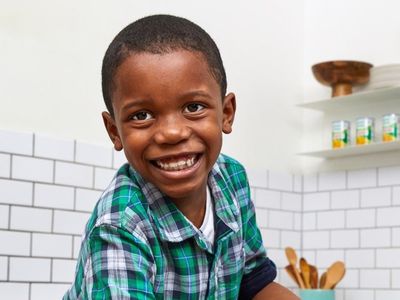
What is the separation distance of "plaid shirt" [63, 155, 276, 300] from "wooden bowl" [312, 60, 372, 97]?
1.15 meters

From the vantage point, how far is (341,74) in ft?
8.04

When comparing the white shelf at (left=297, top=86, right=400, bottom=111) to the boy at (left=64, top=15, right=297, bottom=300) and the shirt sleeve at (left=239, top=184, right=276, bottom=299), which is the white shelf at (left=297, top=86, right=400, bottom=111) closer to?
the shirt sleeve at (left=239, top=184, right=276, bottom=299)

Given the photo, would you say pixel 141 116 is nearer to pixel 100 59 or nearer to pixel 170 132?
pixel 170 132

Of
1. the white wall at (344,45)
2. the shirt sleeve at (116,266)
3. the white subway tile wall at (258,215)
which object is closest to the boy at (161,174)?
the shirt sleeve at (116,266)

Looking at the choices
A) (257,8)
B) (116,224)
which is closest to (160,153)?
(116,224)

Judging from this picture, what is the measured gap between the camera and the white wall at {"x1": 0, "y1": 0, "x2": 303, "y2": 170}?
1939 millimetres

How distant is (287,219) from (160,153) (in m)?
1.62

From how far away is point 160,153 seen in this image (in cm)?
106

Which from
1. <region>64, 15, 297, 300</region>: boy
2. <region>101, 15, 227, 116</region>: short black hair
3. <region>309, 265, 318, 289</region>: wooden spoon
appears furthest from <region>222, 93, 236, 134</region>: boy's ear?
<region>309, 265, 318, 289</region>: wooden spoon

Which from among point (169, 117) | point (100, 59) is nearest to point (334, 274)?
point (100, 59)

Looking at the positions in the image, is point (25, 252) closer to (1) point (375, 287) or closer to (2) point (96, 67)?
(2) point (96, 67)

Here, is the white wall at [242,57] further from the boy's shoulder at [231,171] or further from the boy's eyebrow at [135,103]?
the boy's eyebrow at [135,103]

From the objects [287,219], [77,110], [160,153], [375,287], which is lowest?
[375,287]

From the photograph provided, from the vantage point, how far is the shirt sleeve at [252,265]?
137 centimetres
